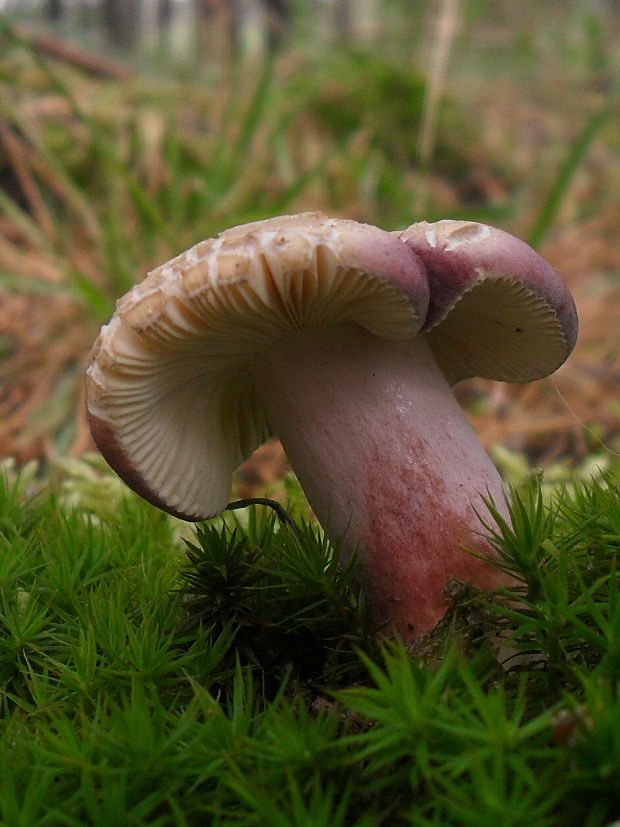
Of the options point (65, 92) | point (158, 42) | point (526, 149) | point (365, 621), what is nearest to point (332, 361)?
point (365, 621)

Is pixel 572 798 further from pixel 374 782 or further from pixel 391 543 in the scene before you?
pixel 391 543

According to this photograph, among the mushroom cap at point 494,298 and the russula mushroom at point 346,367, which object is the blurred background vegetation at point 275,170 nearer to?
the mushroom cap at point 494,298

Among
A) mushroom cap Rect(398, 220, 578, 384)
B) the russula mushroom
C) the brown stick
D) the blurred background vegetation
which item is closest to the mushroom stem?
the russula mushroom

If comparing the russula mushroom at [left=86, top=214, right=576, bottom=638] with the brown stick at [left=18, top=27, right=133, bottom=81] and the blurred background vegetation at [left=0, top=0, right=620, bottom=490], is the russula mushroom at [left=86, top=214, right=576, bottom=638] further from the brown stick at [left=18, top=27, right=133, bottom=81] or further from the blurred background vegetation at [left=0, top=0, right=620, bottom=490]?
the brown stick at [left=18, top=27, right=133, bottom=81]

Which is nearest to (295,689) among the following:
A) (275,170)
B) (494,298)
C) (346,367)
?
(346,367)

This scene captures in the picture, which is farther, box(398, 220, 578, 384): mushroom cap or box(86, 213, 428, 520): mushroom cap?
box(398, 220, 578, 384): mushroom cap

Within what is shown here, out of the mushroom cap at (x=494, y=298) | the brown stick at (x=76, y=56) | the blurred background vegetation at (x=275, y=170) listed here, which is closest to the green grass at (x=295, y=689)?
the mushroom cap at (x=494, y=298)

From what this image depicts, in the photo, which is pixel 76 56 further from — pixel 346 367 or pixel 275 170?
pixel 346 367

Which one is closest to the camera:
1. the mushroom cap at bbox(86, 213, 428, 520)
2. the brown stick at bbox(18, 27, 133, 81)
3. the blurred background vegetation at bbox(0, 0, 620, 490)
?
the mushroom cap at bbox(86, 213, 428, 520)
